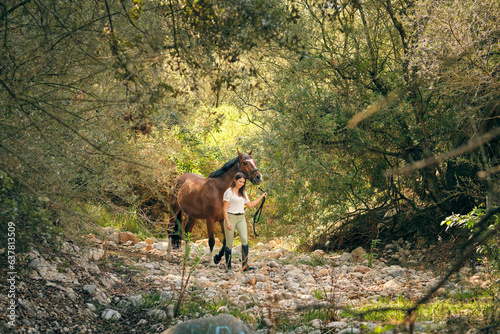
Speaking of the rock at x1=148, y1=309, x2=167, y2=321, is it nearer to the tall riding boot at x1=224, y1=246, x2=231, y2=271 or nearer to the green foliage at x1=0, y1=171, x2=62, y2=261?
the green foliage at x1=0, y1=171, x2=62, y2=261

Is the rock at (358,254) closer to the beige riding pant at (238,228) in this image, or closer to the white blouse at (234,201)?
the beige riding pant at (238,228)

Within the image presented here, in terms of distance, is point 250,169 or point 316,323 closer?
point 316,323

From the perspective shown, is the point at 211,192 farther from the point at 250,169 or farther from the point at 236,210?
the point at 250,169

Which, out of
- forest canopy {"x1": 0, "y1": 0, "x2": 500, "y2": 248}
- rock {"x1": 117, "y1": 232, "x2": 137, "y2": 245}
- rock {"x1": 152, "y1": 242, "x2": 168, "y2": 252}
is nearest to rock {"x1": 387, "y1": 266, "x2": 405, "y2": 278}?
forest canopy {"x1": 0, "y1": 0, "x2": 500, "y2": 248}

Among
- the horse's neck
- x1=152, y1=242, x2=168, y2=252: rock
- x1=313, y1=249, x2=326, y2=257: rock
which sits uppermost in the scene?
the horse's neck

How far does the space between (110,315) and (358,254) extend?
5.16 meters

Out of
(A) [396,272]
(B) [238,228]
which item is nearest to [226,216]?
(B) [238,228]

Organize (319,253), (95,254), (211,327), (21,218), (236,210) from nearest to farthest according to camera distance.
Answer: (211,327), (21,218), (95,254), (236,210), (319,253)

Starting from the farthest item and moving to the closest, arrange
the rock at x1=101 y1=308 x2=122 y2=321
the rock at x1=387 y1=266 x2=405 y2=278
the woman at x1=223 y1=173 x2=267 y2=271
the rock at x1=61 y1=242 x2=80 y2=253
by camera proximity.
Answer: the woman at x1=223 y1=173 x2=267 y2=271, the rock at x1=387 y1=266 x2=405 y2=278, the rock at x1=61 y1=242 x2=80 y2=253, the rock at x1=101 y1=308 x2=122 y2=321

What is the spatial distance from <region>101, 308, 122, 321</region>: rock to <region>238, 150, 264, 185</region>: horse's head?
3080 millimetres

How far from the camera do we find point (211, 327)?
11.2 feet

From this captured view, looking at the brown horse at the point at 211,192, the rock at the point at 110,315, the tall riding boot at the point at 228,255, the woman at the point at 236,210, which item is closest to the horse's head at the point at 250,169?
the brown horse at the point at 211,192

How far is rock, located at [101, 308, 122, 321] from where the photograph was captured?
4410 mm

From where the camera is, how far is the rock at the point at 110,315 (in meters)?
4.41
